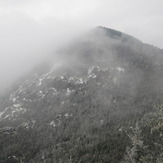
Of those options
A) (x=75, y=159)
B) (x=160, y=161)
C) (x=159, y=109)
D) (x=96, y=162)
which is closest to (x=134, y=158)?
(x=160, y=161)

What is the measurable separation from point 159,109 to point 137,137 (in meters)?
16.1

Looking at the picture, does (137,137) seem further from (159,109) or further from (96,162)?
(96,162)

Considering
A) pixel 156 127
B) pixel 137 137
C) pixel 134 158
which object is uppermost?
pixel 156 127

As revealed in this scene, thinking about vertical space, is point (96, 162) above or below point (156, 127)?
below

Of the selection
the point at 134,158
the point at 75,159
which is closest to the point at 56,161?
the point at 75,159

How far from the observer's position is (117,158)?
191500 millimetres

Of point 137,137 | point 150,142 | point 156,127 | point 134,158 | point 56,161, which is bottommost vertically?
point 56,161

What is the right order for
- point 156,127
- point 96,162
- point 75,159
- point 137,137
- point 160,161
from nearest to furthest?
point 156,127
point 160,161
point 137,137
point 96,162
point 75,159

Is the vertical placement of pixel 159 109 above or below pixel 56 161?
above

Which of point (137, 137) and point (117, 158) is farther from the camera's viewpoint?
point (117, 158)

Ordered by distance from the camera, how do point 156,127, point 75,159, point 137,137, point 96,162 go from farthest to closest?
point 75,159 → point 96,162 → point 137,137 → point 156,127

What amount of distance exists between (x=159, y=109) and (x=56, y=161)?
7391 inches

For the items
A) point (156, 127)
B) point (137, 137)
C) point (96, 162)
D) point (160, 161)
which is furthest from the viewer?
point (96, 162)

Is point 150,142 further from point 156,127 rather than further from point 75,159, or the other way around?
point 156,127
